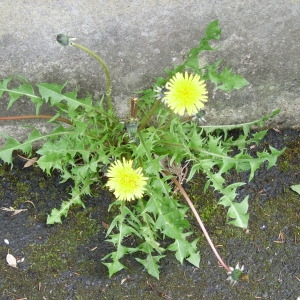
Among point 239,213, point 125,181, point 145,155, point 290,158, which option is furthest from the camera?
point 290,158

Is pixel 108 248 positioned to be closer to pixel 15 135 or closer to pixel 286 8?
pixel 15 135

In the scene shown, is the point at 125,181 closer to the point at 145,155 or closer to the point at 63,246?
the point at 145,155

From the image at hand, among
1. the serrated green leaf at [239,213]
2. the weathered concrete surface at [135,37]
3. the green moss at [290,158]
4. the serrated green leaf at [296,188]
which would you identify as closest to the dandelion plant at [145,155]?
the serrated green leaf at [239,213]

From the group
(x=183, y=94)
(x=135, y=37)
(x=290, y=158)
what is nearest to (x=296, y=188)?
(x=290, y=158)

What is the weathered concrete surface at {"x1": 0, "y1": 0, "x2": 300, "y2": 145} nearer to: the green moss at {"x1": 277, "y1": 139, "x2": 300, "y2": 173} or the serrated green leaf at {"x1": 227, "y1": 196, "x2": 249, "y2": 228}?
the green moss at {"x1": 277, "y1": 139, "x2": 300, "y2": 173}

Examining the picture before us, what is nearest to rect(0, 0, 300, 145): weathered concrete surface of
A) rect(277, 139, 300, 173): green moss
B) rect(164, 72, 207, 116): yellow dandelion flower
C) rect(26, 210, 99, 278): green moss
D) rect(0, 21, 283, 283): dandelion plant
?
rect(0, 21, 283, 283): dandelion plant

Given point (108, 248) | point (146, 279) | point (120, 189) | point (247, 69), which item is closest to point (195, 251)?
point (146, 279)
